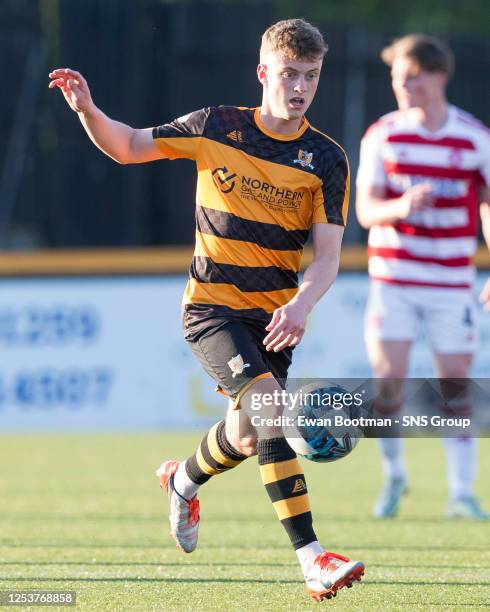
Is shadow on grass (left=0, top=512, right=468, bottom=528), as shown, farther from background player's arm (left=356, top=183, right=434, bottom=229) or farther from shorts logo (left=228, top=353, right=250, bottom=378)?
shorts logo (left=228, top=353, right=250, bottom=378)

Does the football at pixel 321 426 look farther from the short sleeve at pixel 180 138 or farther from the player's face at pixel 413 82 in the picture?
the player's face at pixel 413 82

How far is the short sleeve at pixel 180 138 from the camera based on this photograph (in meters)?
5.19

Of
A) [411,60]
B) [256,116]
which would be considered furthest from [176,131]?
[411,60]

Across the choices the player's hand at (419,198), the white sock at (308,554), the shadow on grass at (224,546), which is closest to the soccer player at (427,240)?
the player's hand at (419,198)

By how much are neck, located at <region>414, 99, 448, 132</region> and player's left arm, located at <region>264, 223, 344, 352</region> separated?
8.79 ft

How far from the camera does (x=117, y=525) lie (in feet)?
22.7

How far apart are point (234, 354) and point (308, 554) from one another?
0.77 meters

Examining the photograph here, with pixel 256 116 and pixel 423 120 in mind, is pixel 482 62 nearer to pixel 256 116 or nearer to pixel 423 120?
pixel 423 120

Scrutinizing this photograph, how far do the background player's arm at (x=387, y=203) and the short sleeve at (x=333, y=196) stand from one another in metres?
1.16

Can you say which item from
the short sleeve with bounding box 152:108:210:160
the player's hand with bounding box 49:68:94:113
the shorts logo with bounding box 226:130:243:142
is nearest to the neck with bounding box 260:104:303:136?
the shorts logo with bounding box 226:130:243:142

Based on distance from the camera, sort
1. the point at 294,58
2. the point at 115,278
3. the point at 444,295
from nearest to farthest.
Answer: the point at 294,58 → the point at 444,295 → the point at 115,278

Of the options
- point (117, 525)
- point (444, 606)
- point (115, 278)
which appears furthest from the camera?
point (115, 278)

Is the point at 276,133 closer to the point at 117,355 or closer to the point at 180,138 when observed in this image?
the point at 180,138

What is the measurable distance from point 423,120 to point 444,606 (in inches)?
145
